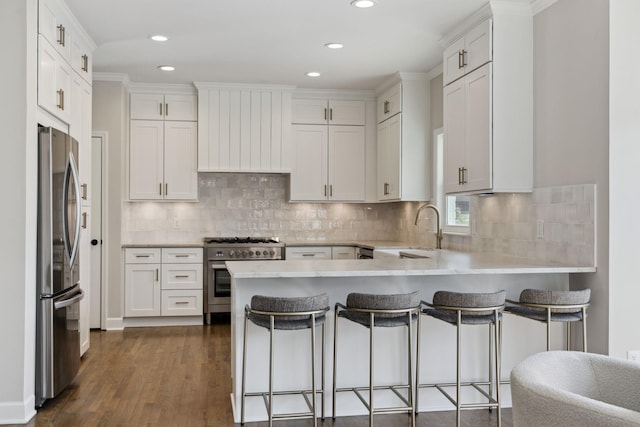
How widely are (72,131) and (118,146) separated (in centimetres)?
165

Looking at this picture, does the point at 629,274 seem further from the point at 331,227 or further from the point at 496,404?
the point at 331,227

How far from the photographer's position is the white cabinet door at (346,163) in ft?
22.4

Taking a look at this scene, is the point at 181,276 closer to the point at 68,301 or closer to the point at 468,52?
the point at 68,301

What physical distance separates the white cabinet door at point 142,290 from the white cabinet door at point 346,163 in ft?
7.10

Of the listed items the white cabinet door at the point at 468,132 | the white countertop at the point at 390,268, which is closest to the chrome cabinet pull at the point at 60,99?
the white countertop at the point at 390,268

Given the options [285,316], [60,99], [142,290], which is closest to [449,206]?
[285,316]

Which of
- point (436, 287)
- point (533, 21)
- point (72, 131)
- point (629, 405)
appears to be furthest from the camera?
point (72, 131)

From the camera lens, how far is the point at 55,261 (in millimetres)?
3629

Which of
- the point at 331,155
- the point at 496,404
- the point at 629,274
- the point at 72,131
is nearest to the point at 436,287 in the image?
the point at 496,404

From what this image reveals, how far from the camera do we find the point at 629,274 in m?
3.36

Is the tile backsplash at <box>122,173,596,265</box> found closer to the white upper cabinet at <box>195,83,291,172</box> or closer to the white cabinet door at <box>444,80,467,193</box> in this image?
the white upper cabinet at <box>195,83,291,172</box>

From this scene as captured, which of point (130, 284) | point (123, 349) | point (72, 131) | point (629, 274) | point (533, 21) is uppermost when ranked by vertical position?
point (533, 21)

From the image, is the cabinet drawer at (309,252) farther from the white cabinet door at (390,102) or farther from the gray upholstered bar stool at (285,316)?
the gray upholstered bar stool at (285,316)

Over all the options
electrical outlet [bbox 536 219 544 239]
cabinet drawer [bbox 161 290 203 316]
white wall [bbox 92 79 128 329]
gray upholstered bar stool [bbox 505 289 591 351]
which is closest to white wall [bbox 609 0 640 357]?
gray upholstered bar stool [bbox 505 289 591 351]
